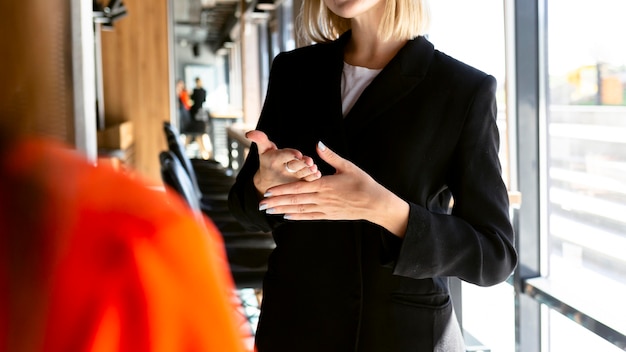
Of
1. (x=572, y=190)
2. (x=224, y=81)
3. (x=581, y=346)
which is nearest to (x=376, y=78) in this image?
(x=572, y=190)

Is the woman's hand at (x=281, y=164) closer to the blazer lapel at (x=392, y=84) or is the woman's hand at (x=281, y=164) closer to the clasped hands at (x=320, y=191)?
the clasped hands at (x=320, y=191)

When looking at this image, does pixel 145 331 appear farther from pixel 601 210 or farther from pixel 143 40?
pixel 143 40

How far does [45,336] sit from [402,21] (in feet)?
3.10

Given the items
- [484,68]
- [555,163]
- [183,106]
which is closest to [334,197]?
[555,163]

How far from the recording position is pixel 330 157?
829 mm

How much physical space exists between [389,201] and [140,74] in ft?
23.9

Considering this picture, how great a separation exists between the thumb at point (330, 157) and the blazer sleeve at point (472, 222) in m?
0.14

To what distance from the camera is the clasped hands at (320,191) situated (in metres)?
0.83

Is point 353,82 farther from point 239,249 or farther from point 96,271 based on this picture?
point 239,249

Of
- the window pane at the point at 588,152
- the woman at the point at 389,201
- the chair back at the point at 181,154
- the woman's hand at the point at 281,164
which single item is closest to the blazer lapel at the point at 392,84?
the woman at the point at 389,201

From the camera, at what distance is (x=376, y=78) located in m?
1.08

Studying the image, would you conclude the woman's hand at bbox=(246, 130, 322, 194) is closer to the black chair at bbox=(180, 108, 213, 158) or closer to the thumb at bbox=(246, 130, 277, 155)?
the thumb at bbox=(246, 130, 277, 155)

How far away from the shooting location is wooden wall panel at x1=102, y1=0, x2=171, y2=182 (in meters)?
7.64

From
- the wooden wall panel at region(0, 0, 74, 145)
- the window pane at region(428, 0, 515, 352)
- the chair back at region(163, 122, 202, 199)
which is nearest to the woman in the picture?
the wooden wall panel at region(0, 0, 74, 145)
